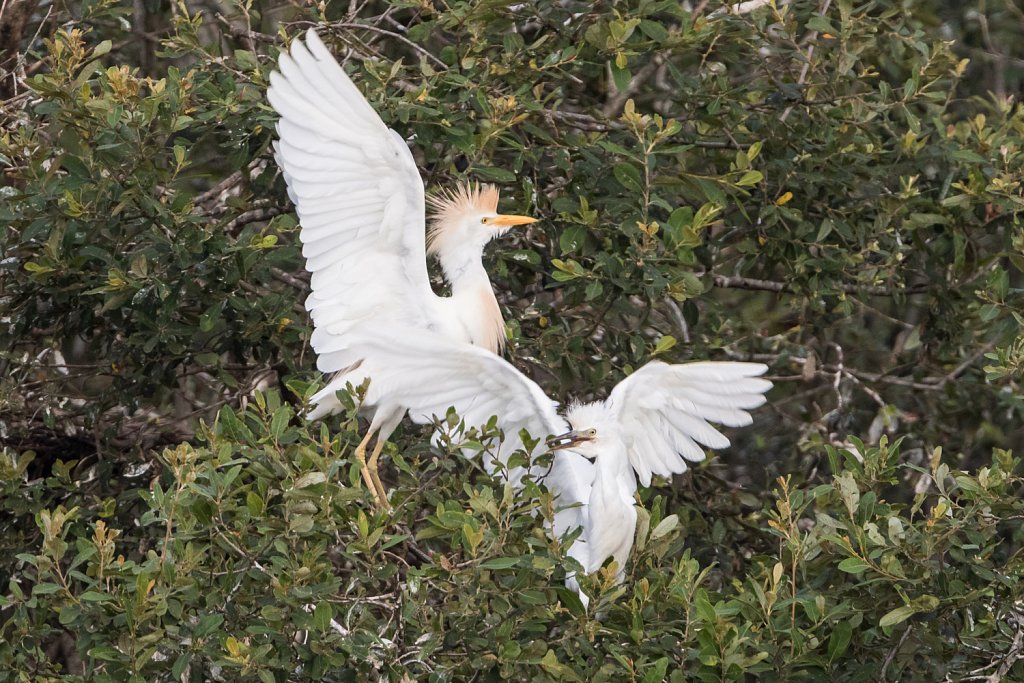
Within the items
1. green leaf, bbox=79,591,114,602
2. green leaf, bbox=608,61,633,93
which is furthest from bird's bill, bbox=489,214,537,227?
green leaf, bbox=79,591,114,602

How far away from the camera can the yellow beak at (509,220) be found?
361 cm

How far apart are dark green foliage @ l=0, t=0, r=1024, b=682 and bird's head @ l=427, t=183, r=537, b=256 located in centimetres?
9

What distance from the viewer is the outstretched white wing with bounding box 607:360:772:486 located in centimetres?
322

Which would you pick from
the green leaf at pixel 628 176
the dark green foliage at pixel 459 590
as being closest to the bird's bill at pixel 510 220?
the green leaf at pixel 628 176

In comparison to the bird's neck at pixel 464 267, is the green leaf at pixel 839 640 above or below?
below

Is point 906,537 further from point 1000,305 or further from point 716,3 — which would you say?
point 716,3

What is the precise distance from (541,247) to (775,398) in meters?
1.75

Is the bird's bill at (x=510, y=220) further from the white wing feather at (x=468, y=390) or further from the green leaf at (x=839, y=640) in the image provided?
the green leaf at (x=839, y=640)

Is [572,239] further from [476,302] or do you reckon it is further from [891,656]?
[891,656]

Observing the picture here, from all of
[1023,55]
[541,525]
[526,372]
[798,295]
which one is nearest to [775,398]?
[798,295]

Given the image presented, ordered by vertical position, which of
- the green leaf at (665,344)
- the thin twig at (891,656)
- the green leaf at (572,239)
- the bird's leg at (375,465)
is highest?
the green leaf at (572,239)

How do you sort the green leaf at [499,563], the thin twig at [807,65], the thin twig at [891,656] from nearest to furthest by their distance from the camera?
the green leaf at [499,563], the thin twig at [891,656], the thin twig at [807,65]

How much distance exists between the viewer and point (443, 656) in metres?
2.71

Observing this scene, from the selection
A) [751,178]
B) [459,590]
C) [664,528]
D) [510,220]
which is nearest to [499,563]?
[459,590]
